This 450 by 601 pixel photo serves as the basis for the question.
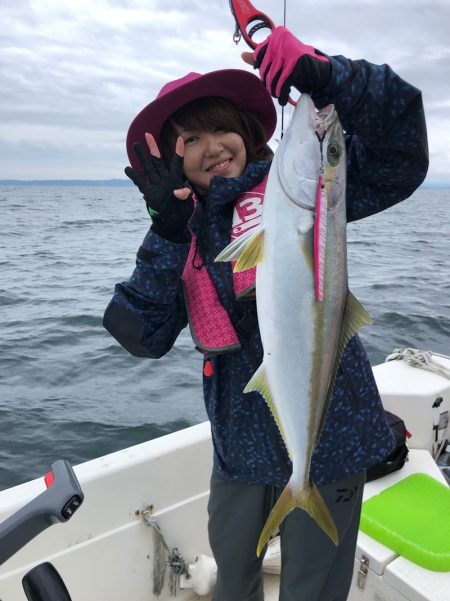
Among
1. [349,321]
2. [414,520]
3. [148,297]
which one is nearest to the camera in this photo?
[349,321]

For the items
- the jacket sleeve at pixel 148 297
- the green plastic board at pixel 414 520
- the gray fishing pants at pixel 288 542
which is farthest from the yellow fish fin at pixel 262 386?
the green plastic board at pixel 414 520

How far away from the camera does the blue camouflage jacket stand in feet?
6.70

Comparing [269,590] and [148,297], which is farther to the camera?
[269,590]

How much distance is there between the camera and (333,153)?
175 cm

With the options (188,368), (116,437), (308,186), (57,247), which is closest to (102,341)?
(188,368)

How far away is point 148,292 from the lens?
217 cm

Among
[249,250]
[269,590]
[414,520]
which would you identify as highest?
[249,250]

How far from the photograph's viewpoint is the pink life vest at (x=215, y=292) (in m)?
2.14

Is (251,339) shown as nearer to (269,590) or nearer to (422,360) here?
(269,590)

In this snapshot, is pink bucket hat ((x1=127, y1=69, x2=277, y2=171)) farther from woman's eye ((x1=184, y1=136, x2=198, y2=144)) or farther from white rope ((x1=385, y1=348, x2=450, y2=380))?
white rope ((x1=385, y1=348, x2=450, y2=380))

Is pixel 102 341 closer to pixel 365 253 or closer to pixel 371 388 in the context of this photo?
pixel 371 388

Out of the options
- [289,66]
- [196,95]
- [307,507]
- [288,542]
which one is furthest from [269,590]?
[289,66]

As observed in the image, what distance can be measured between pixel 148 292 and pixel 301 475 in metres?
0.94

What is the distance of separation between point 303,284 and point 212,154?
31.0 inches
